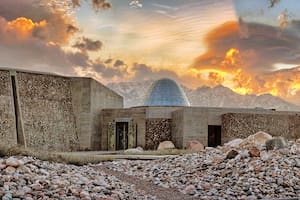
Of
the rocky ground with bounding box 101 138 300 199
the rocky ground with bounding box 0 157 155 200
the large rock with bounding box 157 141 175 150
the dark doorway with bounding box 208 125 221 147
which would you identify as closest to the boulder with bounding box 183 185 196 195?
the rocky ground with bounding box 101 138 300 199

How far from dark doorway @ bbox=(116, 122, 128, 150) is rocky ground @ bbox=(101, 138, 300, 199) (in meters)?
13.2

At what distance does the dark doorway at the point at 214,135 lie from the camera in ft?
94.4

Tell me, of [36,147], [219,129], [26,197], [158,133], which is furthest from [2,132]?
[26,197]

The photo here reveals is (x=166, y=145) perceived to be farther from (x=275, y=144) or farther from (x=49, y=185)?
(x=49, y=185)

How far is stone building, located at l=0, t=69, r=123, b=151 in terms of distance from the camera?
87.7 feet

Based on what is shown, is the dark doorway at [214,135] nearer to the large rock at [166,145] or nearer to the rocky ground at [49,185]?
the large rock at [166,145]

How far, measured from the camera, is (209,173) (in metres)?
13.6

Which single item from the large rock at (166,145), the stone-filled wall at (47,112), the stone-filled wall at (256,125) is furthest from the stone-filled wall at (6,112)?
the stone-filled wall at (256,125)

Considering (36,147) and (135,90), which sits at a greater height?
(135,90)

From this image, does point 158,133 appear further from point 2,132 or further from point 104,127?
point 2,132

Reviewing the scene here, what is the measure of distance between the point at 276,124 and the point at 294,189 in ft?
58.0

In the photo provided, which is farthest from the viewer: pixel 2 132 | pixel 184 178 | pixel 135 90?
pixel 135 90

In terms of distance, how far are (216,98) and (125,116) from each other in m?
31.1

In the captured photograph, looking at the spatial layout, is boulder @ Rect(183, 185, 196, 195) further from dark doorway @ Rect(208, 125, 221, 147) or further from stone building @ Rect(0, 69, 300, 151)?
dark doorway @ Rect(208, 125, 221, 147)
